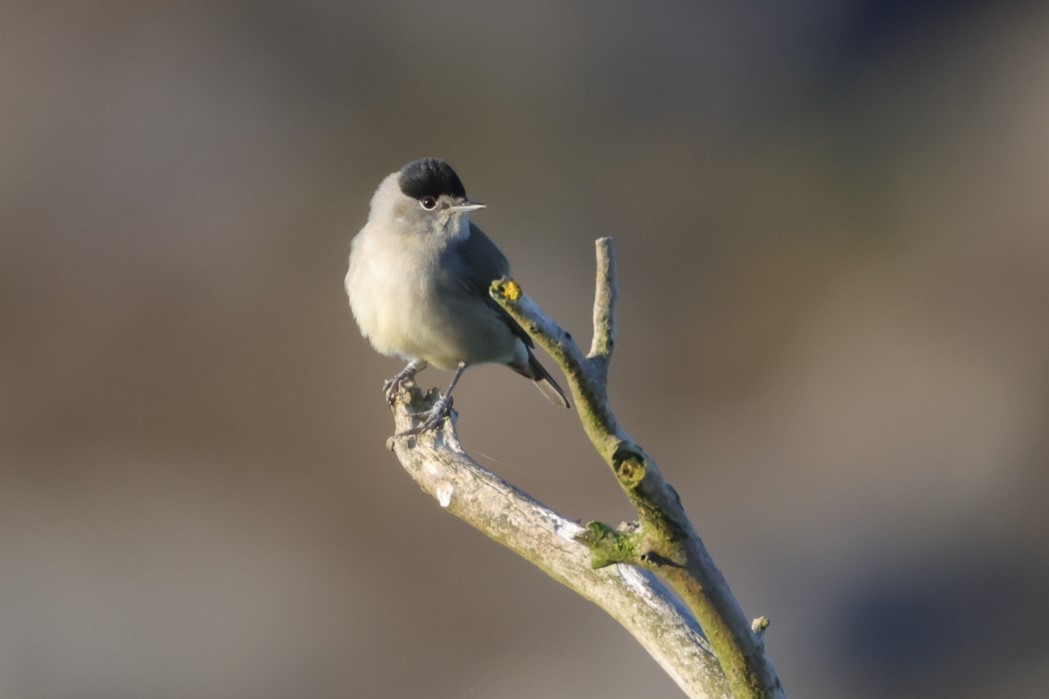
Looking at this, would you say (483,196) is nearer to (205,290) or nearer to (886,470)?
(205,290)

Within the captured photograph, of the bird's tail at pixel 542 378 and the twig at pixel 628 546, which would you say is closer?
the twig at pixel 628 546

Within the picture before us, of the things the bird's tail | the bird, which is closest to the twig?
the bird

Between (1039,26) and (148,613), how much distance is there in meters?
7.52

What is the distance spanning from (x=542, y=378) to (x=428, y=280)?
913 mm

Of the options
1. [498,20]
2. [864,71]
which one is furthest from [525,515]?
[864,71]

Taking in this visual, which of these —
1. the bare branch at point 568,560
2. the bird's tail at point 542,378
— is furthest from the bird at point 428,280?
the bare branch at point 568,560

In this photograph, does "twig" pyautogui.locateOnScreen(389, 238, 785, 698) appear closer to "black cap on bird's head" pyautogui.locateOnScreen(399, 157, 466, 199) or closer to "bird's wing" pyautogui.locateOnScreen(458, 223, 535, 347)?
"bird's wing" pyautogui.locateOnScreen(458, 223, 535, 347)

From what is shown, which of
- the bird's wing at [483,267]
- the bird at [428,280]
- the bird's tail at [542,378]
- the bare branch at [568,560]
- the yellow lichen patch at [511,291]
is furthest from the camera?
the bird's tail at [542,378]

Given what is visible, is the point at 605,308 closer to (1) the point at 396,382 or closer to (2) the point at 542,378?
(1) the point at 396,382

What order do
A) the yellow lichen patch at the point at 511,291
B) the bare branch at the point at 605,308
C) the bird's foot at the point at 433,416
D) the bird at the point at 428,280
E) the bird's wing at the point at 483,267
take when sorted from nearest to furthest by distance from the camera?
the yellow lichen patch at the point at 511,291
the bare branch at the point at 605,308
the bird's foot at the point at 433,416
the bird at the point at 428,280
the bird's wing at the point at 483,267

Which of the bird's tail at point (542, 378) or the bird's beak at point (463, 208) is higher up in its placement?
the bird's beak at point (463, 208)

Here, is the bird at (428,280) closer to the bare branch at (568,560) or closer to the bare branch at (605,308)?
the bare branch at (568,560)

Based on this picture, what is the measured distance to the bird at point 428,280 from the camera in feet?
14.7

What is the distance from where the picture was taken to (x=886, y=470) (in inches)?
297
